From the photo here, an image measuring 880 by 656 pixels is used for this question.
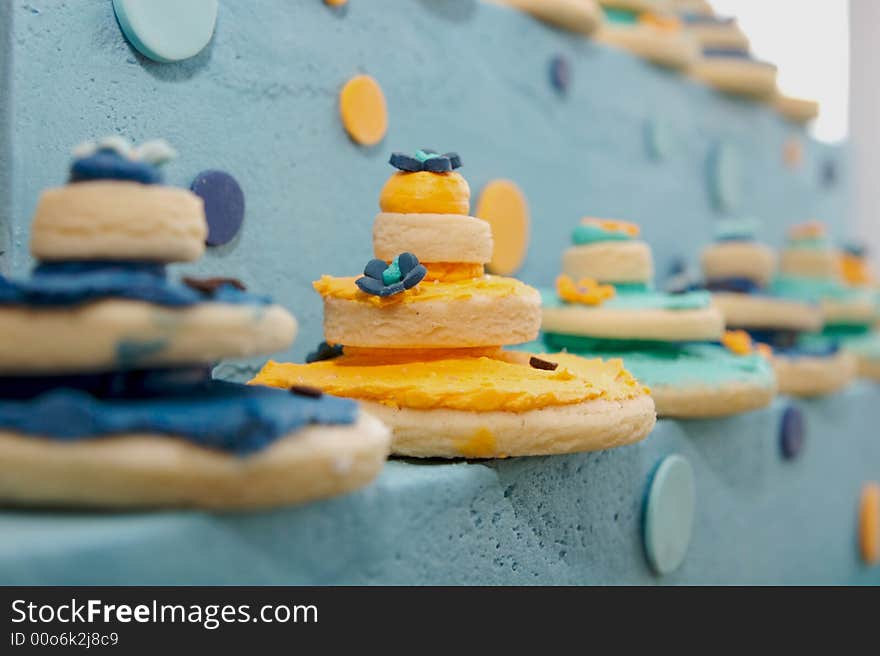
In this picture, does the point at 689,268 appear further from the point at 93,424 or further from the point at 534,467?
the point at 93,424

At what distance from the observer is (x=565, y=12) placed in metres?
2.39

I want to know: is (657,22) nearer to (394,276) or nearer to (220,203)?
(220,203)

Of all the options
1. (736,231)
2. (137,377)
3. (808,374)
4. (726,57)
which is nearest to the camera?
(137,377)

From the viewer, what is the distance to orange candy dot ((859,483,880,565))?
2.97m

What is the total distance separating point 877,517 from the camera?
3.04m

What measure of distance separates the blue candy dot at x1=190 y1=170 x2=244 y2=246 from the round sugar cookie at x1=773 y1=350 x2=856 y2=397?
149cm

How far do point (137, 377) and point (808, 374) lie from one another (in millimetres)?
2001

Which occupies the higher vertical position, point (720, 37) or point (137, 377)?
point (720, 37)

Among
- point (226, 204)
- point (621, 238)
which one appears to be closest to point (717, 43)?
point (621, 238)

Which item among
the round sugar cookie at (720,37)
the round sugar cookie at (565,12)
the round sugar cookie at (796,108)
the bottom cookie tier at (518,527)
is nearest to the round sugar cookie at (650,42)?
the round sugar cookie at (565,12)

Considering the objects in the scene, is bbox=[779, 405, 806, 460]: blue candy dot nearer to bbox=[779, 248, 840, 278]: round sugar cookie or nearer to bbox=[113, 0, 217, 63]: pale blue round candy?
bbox=[779, 248, 840, 278]: round sugar cookie

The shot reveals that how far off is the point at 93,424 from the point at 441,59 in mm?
1401

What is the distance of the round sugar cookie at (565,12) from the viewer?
2338mm

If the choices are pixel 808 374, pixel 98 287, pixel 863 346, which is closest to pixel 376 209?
pixel 98 287
